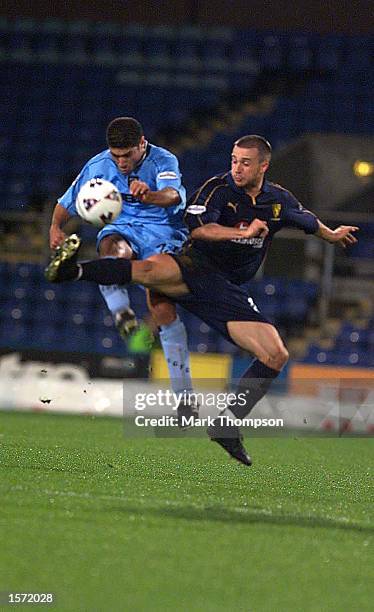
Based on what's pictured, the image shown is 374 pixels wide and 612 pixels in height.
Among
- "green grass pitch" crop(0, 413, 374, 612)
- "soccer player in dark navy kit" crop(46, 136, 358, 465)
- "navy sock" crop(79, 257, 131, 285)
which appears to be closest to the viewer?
"green grass pitch" crop(0, 413, 374, 612)

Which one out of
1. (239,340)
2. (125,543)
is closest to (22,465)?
(239,340)

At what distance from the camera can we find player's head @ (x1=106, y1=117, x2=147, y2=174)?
7.77 metres

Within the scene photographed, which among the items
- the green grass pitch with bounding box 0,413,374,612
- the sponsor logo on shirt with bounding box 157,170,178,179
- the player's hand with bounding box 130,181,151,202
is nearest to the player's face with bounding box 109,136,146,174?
the sponsor logo on shirt with bounding box 157,170,178,179

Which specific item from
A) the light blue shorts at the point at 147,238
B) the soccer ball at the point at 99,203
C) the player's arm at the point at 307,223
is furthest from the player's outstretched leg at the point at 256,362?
the soccer ball at the point at 99,203

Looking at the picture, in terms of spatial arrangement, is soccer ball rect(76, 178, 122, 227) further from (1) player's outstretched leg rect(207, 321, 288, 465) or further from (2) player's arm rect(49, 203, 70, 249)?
(1) player's outstretched leg rect(207, 321, 288, 465)

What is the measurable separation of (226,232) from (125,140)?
0.98m

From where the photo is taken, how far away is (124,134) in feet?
25.5

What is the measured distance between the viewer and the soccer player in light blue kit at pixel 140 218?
7.83 meters

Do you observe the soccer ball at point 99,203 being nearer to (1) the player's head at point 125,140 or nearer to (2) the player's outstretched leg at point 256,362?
(1) the player's head at point 125,140

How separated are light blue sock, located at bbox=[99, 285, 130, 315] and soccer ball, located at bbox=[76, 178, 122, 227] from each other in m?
0.70

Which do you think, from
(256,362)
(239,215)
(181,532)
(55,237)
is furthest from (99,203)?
(181,532)

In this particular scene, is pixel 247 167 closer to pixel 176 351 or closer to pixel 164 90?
pixel 176 351

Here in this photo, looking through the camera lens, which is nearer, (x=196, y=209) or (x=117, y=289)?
(x=196, y=209)

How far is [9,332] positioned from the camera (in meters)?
17.7
